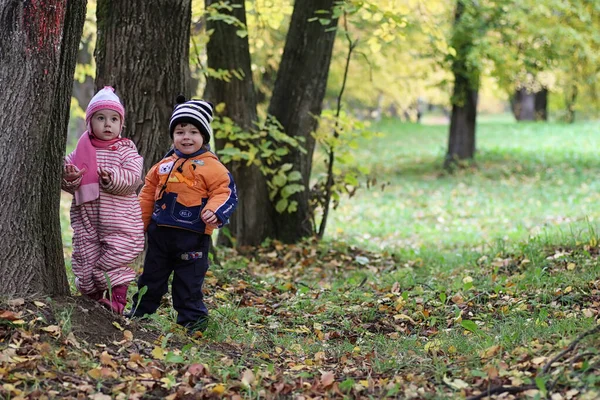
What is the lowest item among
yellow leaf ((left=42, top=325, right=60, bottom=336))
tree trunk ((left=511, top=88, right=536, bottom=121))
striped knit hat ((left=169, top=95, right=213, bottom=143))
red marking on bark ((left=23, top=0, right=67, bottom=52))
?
yellow leaf ((left=42, top=325, right=60, bottom=336))

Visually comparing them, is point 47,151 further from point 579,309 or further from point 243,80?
point 243,80

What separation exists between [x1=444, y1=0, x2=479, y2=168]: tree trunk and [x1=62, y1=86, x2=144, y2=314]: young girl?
13.8m

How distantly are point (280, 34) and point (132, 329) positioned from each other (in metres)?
13.6

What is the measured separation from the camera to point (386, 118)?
42062mm

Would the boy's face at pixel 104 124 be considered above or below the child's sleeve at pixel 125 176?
above

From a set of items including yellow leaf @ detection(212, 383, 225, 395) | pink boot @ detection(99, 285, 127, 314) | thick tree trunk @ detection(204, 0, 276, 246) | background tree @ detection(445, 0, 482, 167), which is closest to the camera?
yellow leaf @ detection(212, 383, 225, 395)

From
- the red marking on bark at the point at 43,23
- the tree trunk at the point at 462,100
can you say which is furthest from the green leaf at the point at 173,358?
the tree trunk at the point at 462,100

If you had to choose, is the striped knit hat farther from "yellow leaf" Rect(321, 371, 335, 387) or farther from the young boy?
"yellow leaf" Rect(321, 371, 335, 387)

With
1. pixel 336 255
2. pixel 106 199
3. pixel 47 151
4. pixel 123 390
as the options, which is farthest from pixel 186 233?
pixel 336 255

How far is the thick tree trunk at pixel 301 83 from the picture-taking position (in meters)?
9.59

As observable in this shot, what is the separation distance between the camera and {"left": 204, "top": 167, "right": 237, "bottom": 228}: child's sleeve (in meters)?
4.74

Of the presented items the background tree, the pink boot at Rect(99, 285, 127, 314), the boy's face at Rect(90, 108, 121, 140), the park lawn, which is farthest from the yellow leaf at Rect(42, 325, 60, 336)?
the background tree

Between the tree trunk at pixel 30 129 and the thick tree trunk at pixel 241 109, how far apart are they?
193 inches

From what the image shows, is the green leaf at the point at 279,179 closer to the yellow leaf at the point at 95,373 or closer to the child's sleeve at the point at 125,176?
the child's sleeve at the point at 125,176
